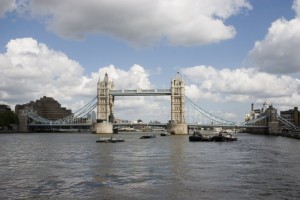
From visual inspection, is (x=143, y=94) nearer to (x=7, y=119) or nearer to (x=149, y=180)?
(x=7, y=119)

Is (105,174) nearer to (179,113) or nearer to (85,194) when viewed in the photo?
(85,194)

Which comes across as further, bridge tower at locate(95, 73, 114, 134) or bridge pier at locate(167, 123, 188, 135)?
bridge tower at locate(95, 73, 114, 134)

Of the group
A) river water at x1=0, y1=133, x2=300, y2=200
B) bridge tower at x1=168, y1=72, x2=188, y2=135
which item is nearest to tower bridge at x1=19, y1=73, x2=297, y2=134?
bridge tower at x1=168, y1=72, x2=188, y2=135

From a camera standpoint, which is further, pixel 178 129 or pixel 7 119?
pixel 7 119

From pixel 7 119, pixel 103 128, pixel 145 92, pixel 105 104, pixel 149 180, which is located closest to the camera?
pixel 149 180

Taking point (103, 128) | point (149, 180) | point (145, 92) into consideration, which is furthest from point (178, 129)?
point (149, 180)

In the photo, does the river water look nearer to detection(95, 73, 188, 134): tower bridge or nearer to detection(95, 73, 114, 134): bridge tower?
detection(95, 73, 188, 134): tower bridge

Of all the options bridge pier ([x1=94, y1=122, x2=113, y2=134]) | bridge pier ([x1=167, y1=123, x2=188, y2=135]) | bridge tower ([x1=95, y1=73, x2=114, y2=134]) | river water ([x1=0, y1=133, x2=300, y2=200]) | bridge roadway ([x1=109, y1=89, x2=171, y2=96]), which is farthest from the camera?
bridge tower ([x1=95, y1=73, x2=114, y2=134])

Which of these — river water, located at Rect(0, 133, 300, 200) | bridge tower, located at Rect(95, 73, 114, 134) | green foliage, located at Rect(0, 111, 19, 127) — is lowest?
river water, located at Rect(0, 133, 300, 200)

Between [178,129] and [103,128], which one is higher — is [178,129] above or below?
below

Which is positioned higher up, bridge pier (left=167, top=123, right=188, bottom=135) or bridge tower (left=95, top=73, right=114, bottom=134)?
bridge tower (left=95, top=73, right=114, bottom=134)

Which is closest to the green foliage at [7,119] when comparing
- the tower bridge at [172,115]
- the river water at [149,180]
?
the tower bridge at [172,115]

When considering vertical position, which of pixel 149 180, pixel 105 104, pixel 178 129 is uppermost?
pixel 105 104

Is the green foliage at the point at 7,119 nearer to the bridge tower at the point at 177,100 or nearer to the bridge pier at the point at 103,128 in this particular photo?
the bridge pier at the point at 103,128
